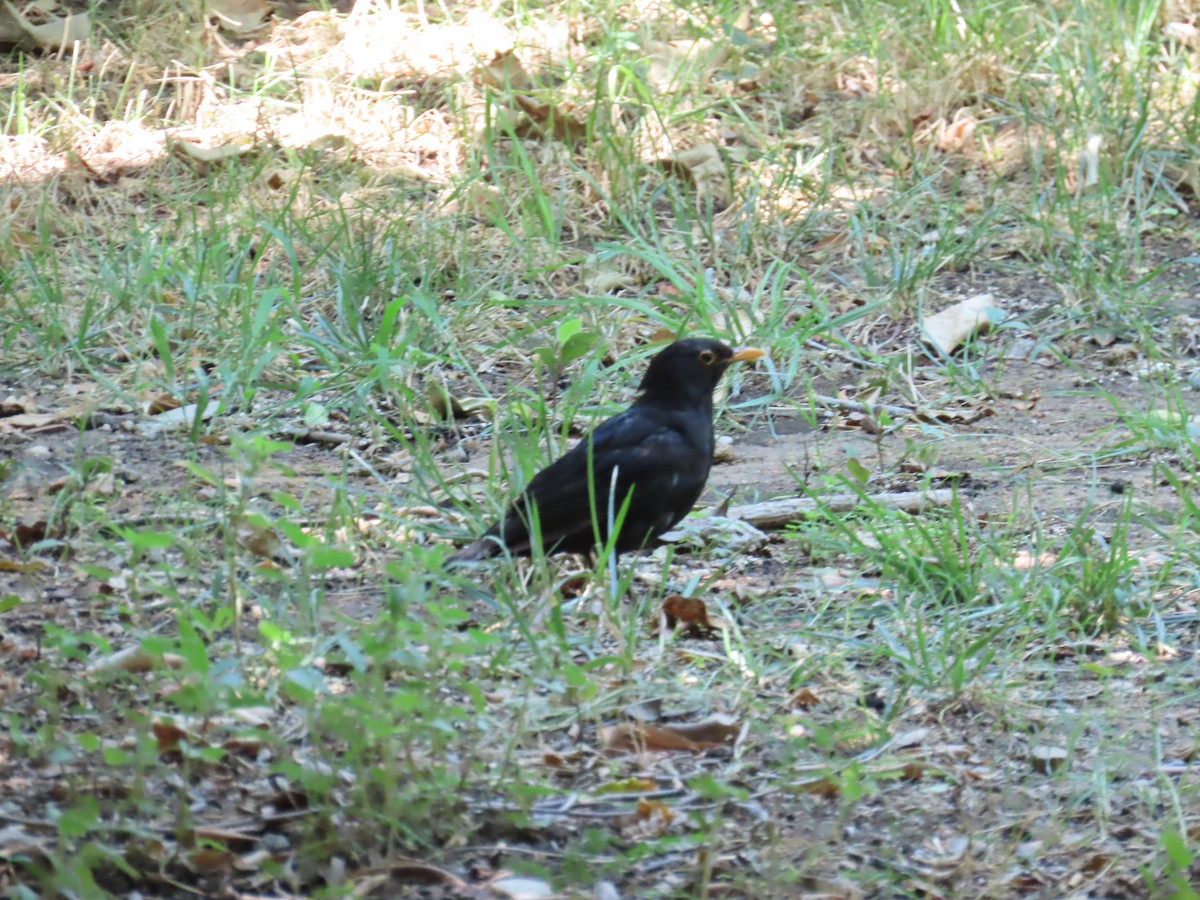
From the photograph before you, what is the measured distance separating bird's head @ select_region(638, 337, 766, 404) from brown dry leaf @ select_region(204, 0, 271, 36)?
158 inches

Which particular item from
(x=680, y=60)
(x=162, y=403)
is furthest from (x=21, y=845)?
(x=680, y=60)

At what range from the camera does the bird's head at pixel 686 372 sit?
3.88 meters

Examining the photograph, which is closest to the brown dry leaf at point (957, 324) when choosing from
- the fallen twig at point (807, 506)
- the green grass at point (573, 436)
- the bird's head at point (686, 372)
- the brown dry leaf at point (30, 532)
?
the green grass at point (573, 436)

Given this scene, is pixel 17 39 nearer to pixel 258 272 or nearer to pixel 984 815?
pixel 258 272

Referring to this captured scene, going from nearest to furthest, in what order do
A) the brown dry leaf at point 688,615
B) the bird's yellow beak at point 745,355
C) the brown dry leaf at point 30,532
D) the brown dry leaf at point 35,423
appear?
the brown dry leaf at point 688,615 < the brown dry leaf at point 30,532 < the bird's yellow beak at point 745,355 < the brown dry leaf at point 35,423

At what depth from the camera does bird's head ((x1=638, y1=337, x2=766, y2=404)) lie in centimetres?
388

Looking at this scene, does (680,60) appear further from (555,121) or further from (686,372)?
(686,372)

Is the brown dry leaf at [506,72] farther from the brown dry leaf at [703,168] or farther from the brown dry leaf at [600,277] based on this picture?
the brown dry leaf at [600,277]

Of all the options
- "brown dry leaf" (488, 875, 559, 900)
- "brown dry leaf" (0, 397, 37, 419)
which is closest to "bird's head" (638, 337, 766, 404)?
"brown dry leaf" (488, 875, 559, 900)

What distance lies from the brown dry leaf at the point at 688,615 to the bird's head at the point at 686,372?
611mm

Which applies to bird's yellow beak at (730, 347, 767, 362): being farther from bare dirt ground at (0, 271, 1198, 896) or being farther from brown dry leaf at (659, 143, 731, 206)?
brown dry leaf at (659, 143, 731, 206)

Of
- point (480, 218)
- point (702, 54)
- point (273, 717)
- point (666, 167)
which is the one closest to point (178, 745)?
point (273, 717)

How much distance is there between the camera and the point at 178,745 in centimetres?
256

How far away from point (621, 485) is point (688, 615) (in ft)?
1.17
